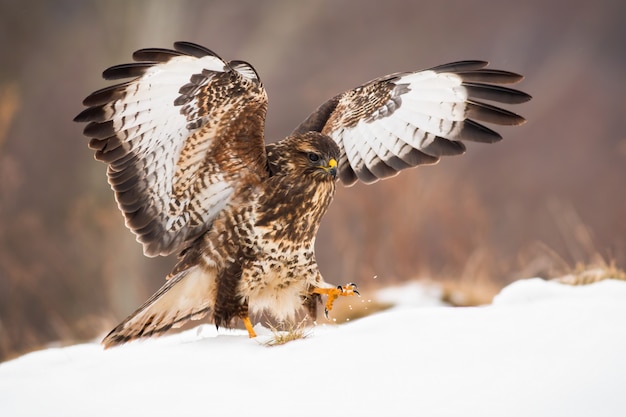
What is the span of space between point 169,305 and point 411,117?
1534mm

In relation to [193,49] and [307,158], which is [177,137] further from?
[307,158]

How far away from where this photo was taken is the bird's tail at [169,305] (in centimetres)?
301

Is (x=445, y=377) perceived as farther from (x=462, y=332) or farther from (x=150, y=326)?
(x=150, y=326)

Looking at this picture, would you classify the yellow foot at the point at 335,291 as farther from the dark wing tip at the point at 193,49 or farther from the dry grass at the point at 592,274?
the dry grass at the point at 592,274

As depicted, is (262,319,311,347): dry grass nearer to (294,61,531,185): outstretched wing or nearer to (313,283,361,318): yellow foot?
(313,283,361,318): yellow foot

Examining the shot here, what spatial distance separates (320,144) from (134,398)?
133cm

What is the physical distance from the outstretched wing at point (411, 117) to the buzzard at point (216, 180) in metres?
0.01

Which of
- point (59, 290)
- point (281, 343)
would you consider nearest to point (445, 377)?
point (281, 343)

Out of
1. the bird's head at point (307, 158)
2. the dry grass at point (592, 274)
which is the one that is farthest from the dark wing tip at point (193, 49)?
the dry grass at point (592, 274)

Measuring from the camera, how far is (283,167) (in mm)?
3051

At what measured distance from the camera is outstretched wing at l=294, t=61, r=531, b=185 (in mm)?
3271

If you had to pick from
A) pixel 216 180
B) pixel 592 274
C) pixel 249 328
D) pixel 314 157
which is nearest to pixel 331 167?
pixel 314 157

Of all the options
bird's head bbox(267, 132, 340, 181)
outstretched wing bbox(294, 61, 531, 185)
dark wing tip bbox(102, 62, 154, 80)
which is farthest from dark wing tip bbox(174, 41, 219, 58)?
outstretched wing bbox(294, 61, 531, 185)

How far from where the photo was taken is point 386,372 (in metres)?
2.35
